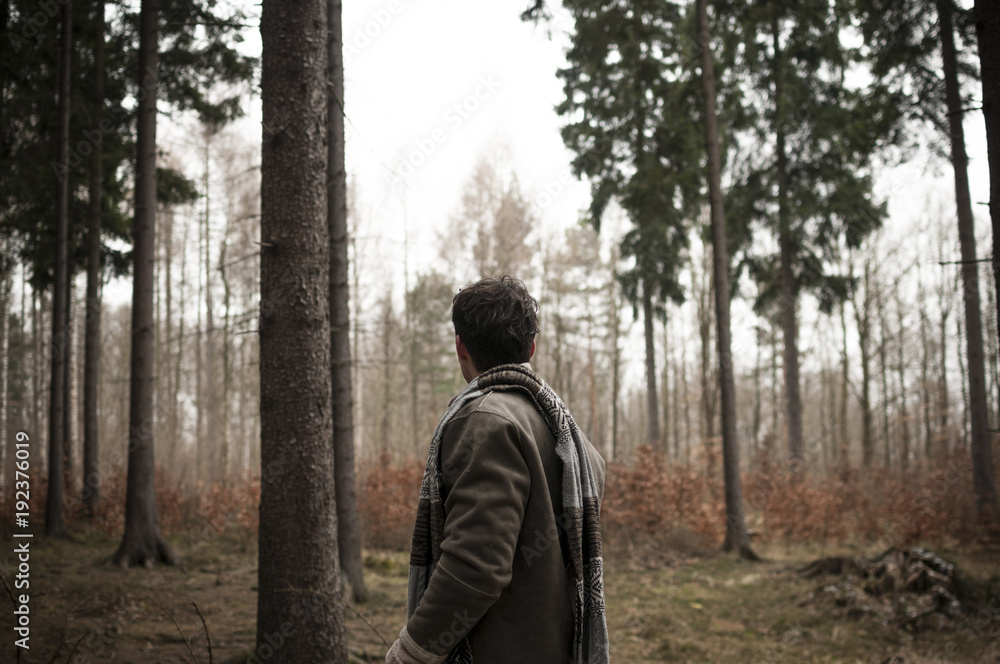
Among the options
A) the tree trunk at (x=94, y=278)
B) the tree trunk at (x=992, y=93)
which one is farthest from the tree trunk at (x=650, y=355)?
the tree trunk at (x=992, y=93)

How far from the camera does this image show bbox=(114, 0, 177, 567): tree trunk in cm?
799

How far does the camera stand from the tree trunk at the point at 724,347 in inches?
404

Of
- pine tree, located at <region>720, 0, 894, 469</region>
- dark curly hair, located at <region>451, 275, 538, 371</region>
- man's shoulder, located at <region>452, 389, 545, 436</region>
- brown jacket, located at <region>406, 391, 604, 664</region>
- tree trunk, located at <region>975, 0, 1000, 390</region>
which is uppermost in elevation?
pine tree, located at <region>720, 0, 894, 469</region>

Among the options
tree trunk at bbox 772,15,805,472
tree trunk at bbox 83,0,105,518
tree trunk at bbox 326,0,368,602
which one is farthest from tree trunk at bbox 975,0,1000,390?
tree trunk at bbox 772,15,805,472

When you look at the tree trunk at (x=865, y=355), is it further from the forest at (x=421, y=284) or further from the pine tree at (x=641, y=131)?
the pine tree at (x=641, y=131)

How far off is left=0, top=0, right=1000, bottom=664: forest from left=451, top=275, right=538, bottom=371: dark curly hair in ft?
5.31

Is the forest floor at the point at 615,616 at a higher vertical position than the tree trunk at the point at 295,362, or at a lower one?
lower

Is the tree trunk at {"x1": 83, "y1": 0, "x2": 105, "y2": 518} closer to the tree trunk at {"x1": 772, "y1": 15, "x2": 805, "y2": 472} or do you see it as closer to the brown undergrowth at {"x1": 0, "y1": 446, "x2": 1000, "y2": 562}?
the brown undergrowth at {"x1": 0, "y1": 446, "x2": 1000, "y2": 562}

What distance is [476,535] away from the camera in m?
1.67

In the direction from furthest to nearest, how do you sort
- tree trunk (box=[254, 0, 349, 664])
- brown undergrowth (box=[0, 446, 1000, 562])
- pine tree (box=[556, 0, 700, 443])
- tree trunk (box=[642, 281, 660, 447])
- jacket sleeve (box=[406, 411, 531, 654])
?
tree trunk (box=[642, 281, 660, 447]), pine tree (box=[556, 0, 700, 443]), brown undergrowth (box=[0, 446, 1000, 562]), tree trunk (box=[254, 0, 349, 664]), jacket sleeve (box=[406, 411, 531, 654])

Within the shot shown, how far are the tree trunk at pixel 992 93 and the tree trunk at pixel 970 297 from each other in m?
8.55

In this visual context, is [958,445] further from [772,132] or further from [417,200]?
[417,200]

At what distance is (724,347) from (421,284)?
48.3 feet

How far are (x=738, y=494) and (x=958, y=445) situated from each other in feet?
18.2
